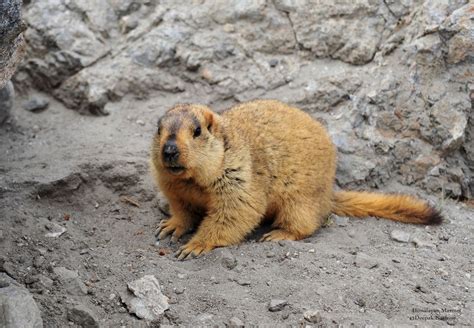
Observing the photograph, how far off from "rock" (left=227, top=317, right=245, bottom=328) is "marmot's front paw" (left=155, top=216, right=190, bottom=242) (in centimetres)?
150

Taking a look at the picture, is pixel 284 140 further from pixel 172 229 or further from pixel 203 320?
pixel 203 320

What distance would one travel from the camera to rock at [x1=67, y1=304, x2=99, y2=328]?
4.13 meters

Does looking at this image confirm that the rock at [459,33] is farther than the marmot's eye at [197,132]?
Yes

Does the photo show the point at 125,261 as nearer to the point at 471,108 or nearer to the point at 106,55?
the point at 106,55

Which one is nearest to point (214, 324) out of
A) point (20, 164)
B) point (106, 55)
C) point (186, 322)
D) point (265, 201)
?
point (186, 322)

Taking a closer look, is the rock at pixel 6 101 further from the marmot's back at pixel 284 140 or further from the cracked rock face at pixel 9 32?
the marmot's back at pixel 284 140

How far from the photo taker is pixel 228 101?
731cm

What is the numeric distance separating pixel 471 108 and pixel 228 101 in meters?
2.67

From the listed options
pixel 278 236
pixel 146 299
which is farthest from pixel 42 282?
pixel 278 236

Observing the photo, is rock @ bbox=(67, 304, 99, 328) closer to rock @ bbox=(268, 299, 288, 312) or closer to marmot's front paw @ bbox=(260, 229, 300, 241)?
rock @ bbox=(268, 299, 288, 312)

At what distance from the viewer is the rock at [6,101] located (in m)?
6.56

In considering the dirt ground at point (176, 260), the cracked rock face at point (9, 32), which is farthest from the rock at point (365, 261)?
the cracked rock face at point (9, 32)

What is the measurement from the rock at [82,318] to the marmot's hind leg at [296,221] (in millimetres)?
1978

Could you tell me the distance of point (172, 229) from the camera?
5750 mm
